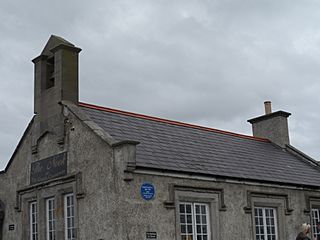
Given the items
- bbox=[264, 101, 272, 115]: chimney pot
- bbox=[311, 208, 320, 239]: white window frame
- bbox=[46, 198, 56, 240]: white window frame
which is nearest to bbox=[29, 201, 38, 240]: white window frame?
bbox=[46, 198, 56, 240]: white window frame

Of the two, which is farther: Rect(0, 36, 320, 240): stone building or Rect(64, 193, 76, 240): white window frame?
Rect(64, 193, 76, 240): white window frame

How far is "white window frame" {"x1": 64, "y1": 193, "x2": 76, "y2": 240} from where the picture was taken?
16.6 m

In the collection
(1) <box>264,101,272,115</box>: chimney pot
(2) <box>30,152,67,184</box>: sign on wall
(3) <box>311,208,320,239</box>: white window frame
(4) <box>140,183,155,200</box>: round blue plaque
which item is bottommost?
(3) <box>311,208,320,239</box>: white window frame

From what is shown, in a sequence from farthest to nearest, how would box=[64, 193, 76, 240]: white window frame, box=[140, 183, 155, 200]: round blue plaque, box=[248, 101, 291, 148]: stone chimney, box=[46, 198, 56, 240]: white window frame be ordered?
box=[248, 101, 291, 148]: stone chimney
box=[46, 198, 56, 240]: white window frame
box=[64, 193, 76, 240]: white window frame
box=[140, 183, 155, 200]: round blue plaque

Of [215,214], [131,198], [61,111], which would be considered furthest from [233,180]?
[61,111]

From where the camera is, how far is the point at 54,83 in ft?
60.5

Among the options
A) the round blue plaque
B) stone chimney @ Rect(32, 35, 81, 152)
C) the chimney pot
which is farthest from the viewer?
the chimney pot

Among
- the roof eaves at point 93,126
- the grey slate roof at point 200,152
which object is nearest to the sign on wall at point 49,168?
the roof eaves at point 93,126

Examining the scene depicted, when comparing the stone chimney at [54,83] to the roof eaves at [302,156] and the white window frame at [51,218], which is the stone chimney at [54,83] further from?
the roof eaves at [302,156]

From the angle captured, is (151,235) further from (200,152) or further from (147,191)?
(200,152)

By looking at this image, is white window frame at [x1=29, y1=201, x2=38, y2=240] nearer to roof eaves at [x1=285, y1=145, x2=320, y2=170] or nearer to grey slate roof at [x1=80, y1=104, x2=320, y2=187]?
grey slate roof at [x1=80, y1=104, x2=320, y2=187]

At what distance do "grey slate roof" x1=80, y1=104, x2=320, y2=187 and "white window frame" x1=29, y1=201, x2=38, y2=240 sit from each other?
3620mm

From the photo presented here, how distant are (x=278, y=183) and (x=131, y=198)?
263 inches

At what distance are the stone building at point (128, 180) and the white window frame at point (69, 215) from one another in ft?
0.10
